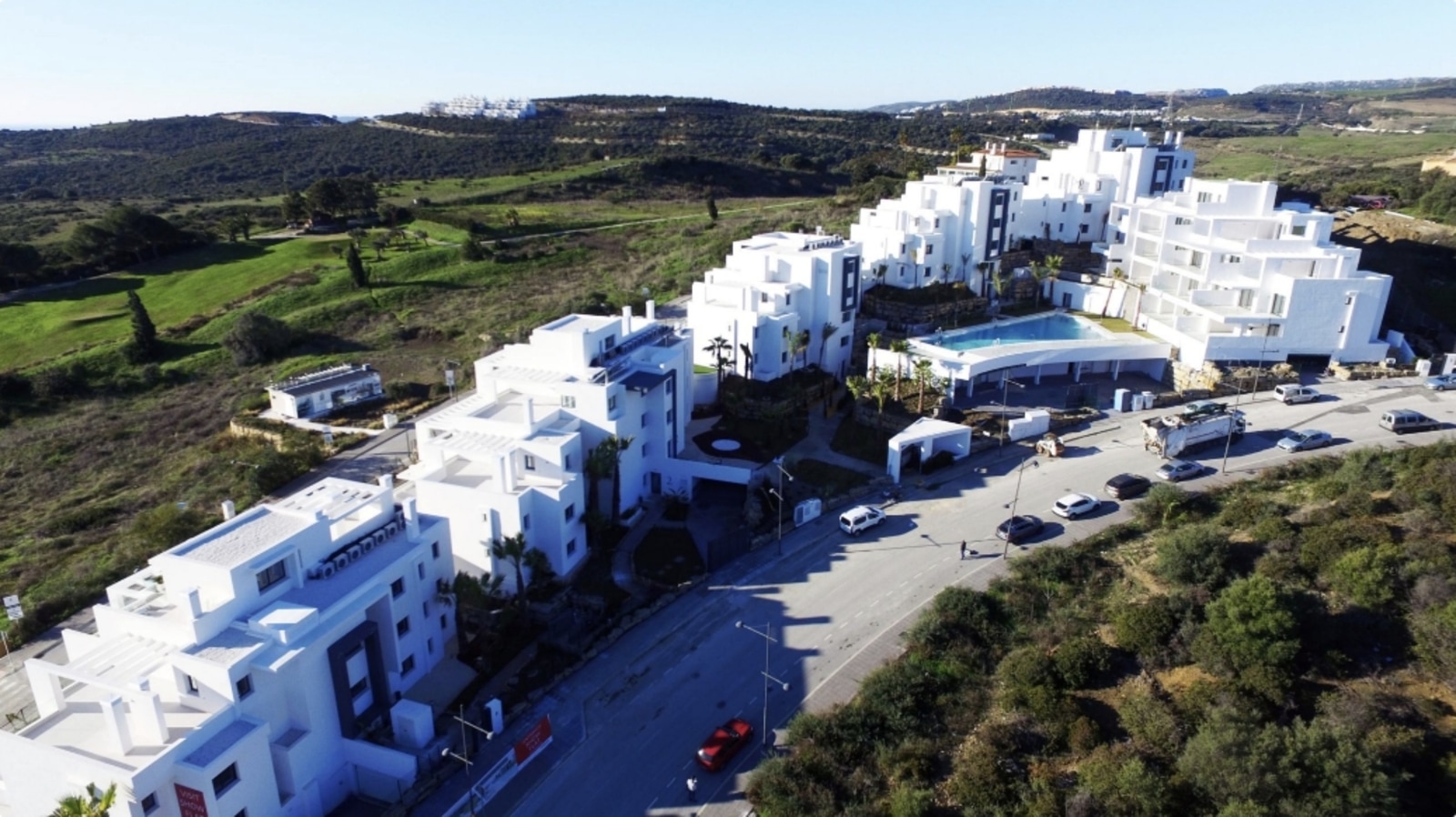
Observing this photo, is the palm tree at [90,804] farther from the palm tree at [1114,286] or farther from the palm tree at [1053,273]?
the palm tree at [1053,273]

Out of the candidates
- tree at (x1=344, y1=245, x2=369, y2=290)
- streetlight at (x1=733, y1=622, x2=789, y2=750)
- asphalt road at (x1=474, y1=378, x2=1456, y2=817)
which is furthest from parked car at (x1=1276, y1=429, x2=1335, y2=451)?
tree at (x1=344, y1=245, x2=369, y2=290)

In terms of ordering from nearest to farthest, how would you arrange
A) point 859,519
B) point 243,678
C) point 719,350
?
1. point 243,678
2. point 859,519
3. point 719,350

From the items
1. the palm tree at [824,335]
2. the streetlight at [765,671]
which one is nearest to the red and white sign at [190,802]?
the streetlight at [765,671]

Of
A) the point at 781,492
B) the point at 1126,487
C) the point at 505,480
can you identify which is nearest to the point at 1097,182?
the point at 1126,487

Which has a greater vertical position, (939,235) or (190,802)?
(939,235)

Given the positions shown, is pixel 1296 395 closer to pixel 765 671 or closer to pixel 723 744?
pixel 765 671

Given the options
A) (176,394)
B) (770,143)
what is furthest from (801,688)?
(770,143)
